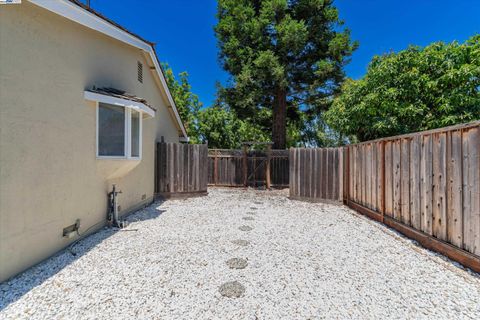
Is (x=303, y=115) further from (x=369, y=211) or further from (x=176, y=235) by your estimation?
(x=176, y=235)

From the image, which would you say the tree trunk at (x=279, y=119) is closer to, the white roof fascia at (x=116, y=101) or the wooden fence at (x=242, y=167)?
the wooden fence at (x=242, y=167)

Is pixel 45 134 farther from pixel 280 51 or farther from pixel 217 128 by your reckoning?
pixel 217 128

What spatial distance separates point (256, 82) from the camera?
1231 centimetres

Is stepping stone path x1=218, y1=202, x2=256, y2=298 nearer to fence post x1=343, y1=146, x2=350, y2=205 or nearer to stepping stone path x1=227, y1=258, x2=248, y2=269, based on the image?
stepping stone path x1=227, y1=258, x2=248, y2=269

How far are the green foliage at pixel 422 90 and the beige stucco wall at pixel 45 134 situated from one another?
28.5 feet

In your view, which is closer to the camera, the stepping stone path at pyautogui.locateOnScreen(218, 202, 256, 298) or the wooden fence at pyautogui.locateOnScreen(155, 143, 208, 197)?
the stepping stone path at pyautogui.locateOnScreen(218, 202, 256, 298)

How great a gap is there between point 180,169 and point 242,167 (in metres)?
4.57

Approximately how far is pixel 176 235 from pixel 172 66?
2138cm

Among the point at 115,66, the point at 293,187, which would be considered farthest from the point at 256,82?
the point at 115,66

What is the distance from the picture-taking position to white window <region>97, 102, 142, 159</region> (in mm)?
4680

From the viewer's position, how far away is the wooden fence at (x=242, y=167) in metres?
12.4

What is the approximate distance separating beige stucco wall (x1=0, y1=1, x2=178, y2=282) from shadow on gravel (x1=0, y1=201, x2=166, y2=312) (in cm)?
12

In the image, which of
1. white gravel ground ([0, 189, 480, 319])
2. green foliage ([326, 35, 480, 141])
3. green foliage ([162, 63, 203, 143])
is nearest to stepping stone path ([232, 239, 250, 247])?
white gravel ground ([0, 189, 480, 319])

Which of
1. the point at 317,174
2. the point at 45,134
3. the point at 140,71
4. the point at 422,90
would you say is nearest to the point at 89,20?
the point at 45,134
